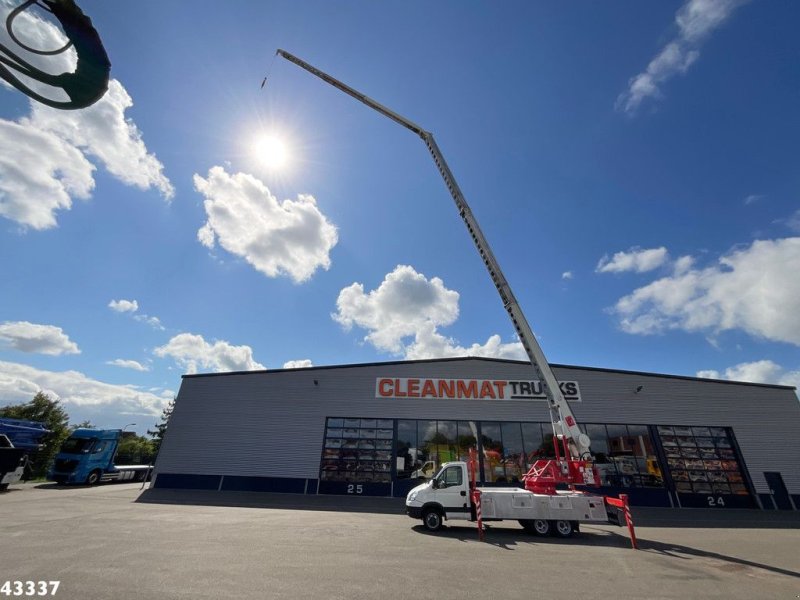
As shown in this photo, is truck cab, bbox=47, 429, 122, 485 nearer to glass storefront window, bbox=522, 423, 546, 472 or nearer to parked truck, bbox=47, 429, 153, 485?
parked truck, bbox=47, 429, 153, 485

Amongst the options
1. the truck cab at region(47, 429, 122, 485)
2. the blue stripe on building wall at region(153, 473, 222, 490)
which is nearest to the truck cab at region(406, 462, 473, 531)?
the blue stripe on building wall at region(153, 473, 222, 490)

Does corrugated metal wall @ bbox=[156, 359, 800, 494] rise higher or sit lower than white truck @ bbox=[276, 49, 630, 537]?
higher

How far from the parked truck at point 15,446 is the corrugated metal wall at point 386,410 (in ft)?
20.3

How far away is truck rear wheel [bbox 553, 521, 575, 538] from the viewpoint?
11195 millimetres

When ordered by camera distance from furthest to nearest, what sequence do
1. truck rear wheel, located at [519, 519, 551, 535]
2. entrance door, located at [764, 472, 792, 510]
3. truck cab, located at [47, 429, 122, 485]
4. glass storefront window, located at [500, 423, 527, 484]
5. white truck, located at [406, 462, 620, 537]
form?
1. truck cab, located at [47, 429, 122, 485]
2. glass storefront window, located at [500, 423, 527, 484]
3. entrance door, located at [764, 472, 792, 510]
4. truck rear wheel, located at [519, 519, 551, 535]
5. white truck, located at [406, 462, 620, 537]

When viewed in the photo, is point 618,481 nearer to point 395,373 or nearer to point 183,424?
point 395,373

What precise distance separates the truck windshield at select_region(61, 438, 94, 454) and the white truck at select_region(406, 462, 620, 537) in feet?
78.6

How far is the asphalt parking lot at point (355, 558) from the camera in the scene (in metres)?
5.87

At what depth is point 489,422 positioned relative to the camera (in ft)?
69.9

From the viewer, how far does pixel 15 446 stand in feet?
→ 58.7

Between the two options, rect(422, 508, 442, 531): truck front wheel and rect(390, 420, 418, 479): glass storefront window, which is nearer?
rect(422, 508, 442, 531): truck front wheel

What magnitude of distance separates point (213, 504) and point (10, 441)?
38.7 ft

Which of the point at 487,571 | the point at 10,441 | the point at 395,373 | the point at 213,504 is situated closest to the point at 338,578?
the point at 487,571

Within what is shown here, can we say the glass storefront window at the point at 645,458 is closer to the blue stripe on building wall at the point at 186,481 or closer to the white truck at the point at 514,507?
the white truck at the point at 514,507
